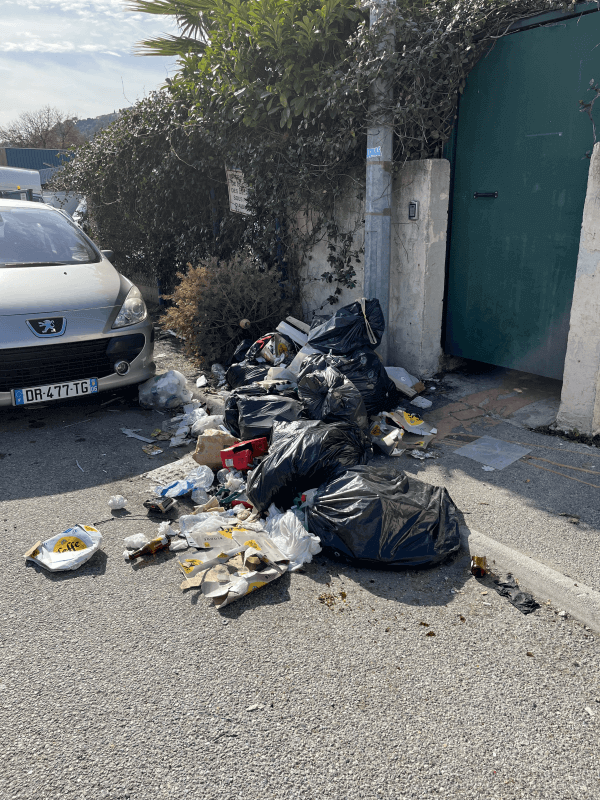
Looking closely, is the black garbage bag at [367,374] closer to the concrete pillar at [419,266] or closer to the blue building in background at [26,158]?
the concrete pillar at [419,266]

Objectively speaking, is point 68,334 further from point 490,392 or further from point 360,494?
point 490,392

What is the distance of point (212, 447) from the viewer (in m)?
4.01

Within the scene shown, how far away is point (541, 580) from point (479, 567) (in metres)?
0.28

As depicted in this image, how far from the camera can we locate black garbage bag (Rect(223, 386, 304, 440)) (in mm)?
3969

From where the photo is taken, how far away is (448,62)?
15.1 feet

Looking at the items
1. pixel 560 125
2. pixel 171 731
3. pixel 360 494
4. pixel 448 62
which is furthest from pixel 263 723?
pixel 448 62

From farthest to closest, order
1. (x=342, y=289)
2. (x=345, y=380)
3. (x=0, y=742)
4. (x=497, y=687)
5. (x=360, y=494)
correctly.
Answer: (x=342, y=289) < (x=345, y=380) < (x=360, y=494) < (x=497, y=687) < (x=0, y=742)

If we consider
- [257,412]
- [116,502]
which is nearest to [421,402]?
[257,412]

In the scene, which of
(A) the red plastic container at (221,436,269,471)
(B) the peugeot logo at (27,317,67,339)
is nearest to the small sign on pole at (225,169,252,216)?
(B) the peugeot logo at (27,317,67,339)

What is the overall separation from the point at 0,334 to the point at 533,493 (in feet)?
12.7

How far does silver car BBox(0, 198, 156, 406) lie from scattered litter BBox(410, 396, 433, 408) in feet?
7.69

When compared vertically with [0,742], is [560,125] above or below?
above

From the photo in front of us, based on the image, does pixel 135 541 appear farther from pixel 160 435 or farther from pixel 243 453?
pixel 160 435

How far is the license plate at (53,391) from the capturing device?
14.6 ft
